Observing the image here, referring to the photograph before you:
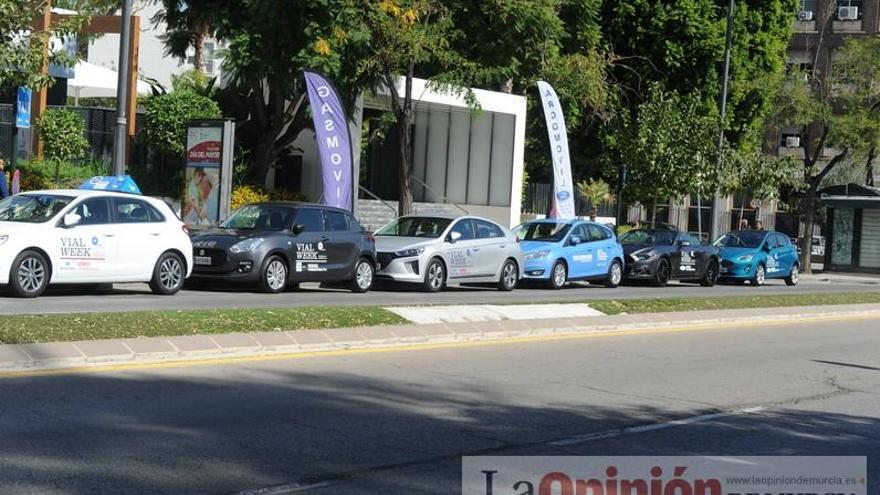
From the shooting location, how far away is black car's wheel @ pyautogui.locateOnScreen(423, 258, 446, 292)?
2342cm

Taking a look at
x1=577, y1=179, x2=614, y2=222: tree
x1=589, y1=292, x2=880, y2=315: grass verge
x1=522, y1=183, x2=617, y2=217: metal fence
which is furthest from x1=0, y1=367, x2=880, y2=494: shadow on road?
x1=577, y1=179, x2=614, y2=222: tree

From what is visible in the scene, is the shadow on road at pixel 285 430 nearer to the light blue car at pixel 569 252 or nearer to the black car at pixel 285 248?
the black car at pixel 285 248

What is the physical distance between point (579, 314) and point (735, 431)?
8378 mm

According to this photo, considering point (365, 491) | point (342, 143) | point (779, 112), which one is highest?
point (779, 112)

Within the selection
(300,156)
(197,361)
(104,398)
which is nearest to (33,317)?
(197,361)

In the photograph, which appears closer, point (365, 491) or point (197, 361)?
point (365, 491)

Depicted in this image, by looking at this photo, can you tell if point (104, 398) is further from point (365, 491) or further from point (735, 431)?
point (735, 431)

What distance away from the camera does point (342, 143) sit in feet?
91.0

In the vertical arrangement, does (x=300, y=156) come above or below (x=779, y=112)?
below

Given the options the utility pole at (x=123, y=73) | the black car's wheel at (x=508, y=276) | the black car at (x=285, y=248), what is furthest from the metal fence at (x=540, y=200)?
the utility pole at (x=123, y=73)

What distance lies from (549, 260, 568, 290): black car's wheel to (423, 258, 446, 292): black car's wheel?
4.25m

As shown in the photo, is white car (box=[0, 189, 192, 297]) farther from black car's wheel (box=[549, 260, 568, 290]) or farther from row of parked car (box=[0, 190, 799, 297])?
black car's wheel (box=[549, 260, 568, 290])

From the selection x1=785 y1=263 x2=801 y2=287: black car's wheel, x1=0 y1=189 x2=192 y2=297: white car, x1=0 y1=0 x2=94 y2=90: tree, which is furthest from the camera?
x1=785 y1=263 x2=801 y2=287: black car's wheel

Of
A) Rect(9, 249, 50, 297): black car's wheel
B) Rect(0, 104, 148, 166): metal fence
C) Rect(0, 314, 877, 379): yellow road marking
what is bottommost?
Rect(0, 314, 877, 379): yellow road marking
